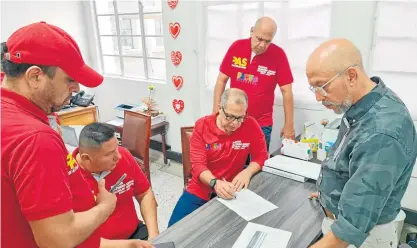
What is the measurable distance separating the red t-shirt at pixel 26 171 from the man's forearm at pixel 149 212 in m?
0.92

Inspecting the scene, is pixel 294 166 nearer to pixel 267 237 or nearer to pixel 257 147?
pixel 257 147

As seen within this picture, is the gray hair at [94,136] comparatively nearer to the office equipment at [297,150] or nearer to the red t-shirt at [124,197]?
the red t-shirt at [124,197]


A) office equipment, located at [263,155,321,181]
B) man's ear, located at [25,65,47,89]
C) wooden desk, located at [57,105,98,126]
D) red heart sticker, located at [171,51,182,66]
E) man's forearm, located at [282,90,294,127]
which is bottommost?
wooden desk, located at [57,105,98,126]

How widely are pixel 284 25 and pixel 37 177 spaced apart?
2.50 m

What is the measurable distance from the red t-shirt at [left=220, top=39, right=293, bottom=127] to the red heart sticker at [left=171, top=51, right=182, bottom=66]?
0.96 meters

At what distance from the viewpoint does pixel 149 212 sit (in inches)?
68.6

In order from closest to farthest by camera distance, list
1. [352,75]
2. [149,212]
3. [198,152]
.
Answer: [352,75]
[149,212]
[198,152]

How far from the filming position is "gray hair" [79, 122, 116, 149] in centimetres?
152

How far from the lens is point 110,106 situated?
4.64 meters

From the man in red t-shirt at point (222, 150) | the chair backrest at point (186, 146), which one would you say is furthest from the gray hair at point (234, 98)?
the chair backrest at point (186, 146)

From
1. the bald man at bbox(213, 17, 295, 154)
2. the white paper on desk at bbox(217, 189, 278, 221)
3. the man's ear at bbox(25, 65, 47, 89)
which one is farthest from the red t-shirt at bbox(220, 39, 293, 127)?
the man's ear at bbox(25, 65, 47, 89)

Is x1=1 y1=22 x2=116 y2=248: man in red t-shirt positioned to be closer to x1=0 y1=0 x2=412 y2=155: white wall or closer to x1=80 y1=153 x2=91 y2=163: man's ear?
x1=80 y1=153 x2=91 y2=163: man's ear

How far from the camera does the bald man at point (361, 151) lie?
99 cm

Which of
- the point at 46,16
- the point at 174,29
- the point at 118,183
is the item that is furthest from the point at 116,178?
the point at 46,16
